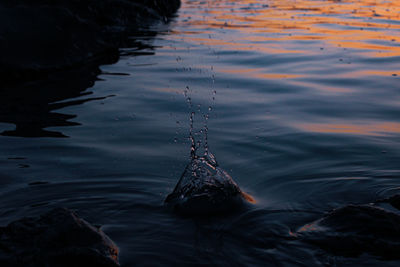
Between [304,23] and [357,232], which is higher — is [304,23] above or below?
above

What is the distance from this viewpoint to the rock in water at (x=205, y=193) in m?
3.64

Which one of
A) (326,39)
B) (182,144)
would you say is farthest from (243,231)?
(326,39)

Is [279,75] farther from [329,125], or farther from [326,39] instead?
[326,39]

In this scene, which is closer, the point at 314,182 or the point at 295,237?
the point at 295,237

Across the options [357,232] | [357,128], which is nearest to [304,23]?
[357,128]

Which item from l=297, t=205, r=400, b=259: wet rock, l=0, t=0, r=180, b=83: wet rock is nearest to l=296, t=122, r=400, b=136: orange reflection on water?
l=297, t=205, r=400, b=259: wet rock

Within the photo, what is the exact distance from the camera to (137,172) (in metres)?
4.33

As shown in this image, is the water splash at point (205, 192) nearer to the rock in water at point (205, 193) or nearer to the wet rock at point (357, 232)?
the rock in water at point (205, 193)

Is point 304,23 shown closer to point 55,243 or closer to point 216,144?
point 216,144

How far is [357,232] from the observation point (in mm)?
3152

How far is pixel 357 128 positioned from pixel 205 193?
2418 mm

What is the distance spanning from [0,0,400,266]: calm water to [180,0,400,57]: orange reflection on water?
654mm

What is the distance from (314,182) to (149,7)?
41.7 ft

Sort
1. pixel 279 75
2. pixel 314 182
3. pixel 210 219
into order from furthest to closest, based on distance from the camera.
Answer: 1. pixel 279 75
2. pixel 314 182
3. pixel 210 219
